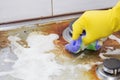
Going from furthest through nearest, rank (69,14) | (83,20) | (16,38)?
(69,14) → (16,38) → (83,20)

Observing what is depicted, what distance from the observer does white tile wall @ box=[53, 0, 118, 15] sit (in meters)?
0.87

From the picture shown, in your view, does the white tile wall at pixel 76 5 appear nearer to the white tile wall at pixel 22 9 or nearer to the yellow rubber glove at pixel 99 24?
the white tile wall at pixel 22 9

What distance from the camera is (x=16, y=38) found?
79 cm

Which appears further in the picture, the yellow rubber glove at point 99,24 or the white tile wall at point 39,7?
the white tile wall at point 39,7

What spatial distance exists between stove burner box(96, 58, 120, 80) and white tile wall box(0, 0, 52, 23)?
1.02 feet

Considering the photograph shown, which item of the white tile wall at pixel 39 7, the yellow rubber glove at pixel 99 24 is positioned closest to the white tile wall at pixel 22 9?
the white tile wall at pixel 39 7

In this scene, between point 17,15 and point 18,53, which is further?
point 17,15

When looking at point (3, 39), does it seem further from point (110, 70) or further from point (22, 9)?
point (110, 70)

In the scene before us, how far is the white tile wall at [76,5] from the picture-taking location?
2.86 feet

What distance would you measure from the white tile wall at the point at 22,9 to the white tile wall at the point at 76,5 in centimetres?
3

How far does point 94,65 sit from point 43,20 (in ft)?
0.88

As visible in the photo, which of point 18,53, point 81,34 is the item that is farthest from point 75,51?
point 18,53

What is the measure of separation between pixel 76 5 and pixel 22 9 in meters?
0.18

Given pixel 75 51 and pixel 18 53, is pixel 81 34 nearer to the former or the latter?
pixel 75 51
